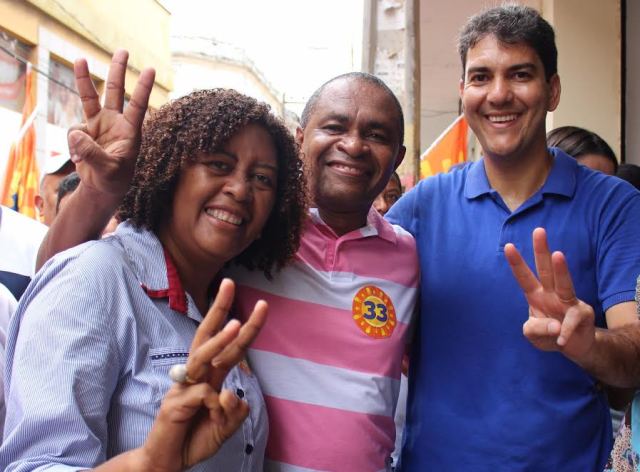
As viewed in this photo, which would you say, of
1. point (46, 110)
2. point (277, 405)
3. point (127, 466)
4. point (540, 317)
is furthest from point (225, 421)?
point (46, 110)

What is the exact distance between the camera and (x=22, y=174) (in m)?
8.15

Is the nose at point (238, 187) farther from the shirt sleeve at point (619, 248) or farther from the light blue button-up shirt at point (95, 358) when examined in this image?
the shirt sleeve at point (619, 248)

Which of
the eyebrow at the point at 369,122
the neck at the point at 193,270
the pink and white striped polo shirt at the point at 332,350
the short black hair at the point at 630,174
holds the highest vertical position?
the short black hair at the point at 630,174

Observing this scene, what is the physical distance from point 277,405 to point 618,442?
105cm

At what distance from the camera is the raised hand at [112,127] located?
177cm

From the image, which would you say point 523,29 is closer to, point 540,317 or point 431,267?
point 431,267

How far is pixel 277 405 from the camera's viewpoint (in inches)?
80.0

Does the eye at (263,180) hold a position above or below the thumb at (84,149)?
below

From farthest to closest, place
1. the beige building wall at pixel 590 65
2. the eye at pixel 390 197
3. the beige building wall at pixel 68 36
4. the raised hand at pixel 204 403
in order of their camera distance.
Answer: the beige building wall at pixel 68 36 < the beige building wall at pixel 590 65 < the eye at pixel 390 197 < the raised hand at pixel 204 403

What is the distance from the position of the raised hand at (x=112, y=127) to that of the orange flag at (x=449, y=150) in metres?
4.25

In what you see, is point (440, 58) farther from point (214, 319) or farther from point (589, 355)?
point (214, 319)

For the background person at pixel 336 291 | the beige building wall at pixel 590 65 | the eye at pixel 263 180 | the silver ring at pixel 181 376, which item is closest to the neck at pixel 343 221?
the background person at pixel 336 291

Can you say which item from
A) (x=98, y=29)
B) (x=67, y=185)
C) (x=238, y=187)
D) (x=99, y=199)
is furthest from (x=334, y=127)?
(x=98, y=29)

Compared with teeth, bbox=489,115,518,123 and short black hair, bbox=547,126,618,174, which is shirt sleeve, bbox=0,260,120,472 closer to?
teeth, bbox=489,115,518,123
